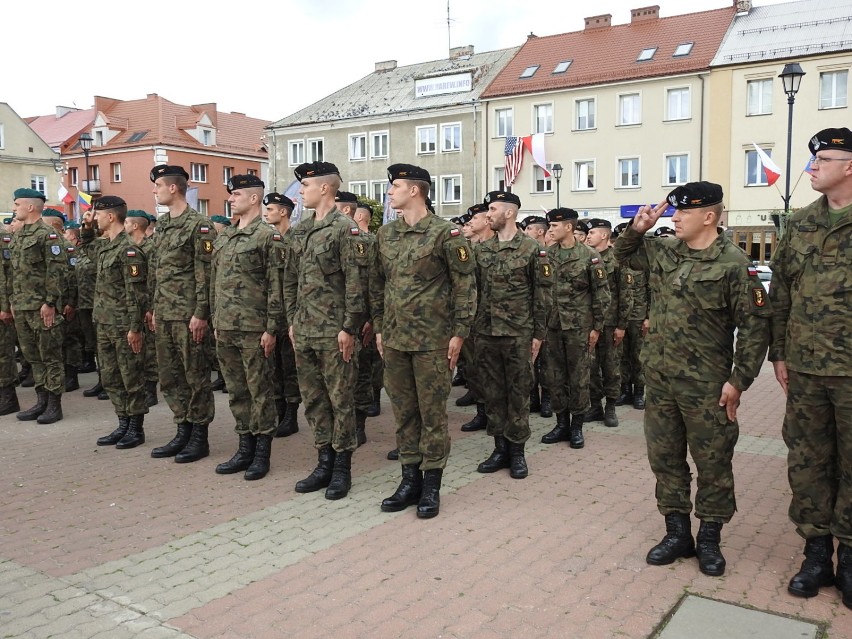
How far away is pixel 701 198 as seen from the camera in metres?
4.18

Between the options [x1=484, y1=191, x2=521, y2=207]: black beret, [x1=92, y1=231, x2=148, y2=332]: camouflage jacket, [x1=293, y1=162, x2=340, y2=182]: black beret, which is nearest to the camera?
[x1=293, y1=162, x2=340, y2=182]: black beret

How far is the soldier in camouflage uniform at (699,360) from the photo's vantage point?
406cm

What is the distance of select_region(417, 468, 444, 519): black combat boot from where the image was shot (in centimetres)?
507

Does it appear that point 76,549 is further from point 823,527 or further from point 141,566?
point 823,527

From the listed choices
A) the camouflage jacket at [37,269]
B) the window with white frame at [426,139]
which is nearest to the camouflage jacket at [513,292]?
the camouflage jacket at [37,269]

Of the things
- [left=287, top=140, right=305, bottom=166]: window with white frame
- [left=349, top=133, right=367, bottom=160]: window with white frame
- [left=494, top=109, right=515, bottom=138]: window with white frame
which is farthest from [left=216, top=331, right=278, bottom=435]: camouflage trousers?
[left=287, top=140, right=305, bottom=166]: window with white frame

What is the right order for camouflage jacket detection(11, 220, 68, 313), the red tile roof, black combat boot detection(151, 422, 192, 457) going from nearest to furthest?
black combat boot detection(151, 422, 192, 457) → camouflage jacket detection(11, 220, 68, 313) → the red tile roof

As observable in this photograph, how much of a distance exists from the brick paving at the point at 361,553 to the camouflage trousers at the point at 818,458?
0.37 meters

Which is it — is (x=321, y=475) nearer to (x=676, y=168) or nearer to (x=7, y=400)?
(x=7, y=400)

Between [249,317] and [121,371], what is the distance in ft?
6.02

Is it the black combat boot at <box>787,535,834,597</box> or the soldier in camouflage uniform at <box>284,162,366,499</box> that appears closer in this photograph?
the black combat boot at <box>787,535,834,597</box>

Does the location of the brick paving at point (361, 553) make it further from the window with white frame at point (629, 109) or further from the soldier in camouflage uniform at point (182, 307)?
the window with white frame at point (629, 109)

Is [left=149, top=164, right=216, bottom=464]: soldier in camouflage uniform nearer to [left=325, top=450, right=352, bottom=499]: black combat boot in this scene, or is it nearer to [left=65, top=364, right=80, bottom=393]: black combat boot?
[left=325, top=450, right=352, bottom=499]: black combat boot

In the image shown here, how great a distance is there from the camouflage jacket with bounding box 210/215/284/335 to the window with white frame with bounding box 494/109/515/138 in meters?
32.1
